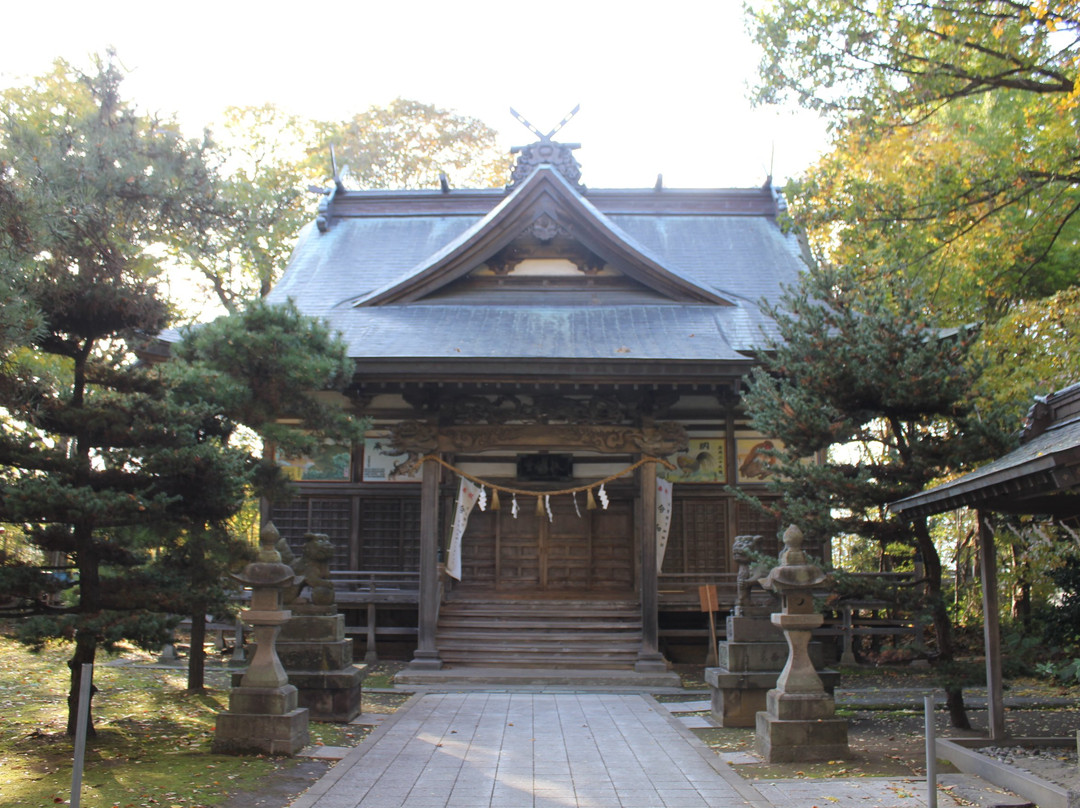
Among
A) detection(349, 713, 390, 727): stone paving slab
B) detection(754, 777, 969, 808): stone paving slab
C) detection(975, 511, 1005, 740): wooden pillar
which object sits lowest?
detection(349, 713, 390, 727): stone paving slab

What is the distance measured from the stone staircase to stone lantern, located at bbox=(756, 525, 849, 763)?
15.7 ft

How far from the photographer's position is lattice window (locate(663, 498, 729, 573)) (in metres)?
14.5

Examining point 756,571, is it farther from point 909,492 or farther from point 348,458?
point 348,458

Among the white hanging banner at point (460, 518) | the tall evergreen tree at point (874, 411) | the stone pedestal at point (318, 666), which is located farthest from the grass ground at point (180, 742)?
the white hanging banner at point (460, 518)

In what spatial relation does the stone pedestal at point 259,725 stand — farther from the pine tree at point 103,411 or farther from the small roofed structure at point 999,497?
the small roofed structure at point 999,497

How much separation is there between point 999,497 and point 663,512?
22.0ft

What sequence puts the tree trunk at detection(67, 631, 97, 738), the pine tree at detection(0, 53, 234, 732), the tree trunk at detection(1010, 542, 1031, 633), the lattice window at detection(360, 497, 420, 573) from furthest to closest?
the lattice window at detection(360, 497, 420, 573) < the tree trunk at detection(1010, 542, 1031, 633) < the tree trunk at detection(67, 631, 97, 738) < the pine tree at detection(0, 53, 234, 732)

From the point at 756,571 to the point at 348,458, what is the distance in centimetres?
779

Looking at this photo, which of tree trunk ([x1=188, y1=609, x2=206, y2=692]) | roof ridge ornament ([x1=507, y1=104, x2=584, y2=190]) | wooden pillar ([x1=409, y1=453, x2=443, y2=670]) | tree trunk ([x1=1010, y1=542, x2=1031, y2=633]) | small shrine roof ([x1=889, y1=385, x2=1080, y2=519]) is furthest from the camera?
roof ridge ornament ([x1=507, y1=104, x2=584, y2=190])

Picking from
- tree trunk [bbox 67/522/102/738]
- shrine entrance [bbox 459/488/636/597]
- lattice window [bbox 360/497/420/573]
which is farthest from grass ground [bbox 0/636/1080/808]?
shrine entrance [bbox 459/488/636/597]

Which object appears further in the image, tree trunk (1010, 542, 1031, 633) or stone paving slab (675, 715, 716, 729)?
tree trunk (1010, 542, 1031, 633)

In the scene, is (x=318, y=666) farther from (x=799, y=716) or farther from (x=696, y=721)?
(x=799, y=716)

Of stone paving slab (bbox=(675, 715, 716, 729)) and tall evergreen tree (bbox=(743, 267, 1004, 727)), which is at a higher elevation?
tall evergreen tree (bbox=(743, 267, 1004, 727))

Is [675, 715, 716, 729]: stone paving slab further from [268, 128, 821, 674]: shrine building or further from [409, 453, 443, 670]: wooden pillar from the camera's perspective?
[409, 453, 443, 670]: wooden pillar
